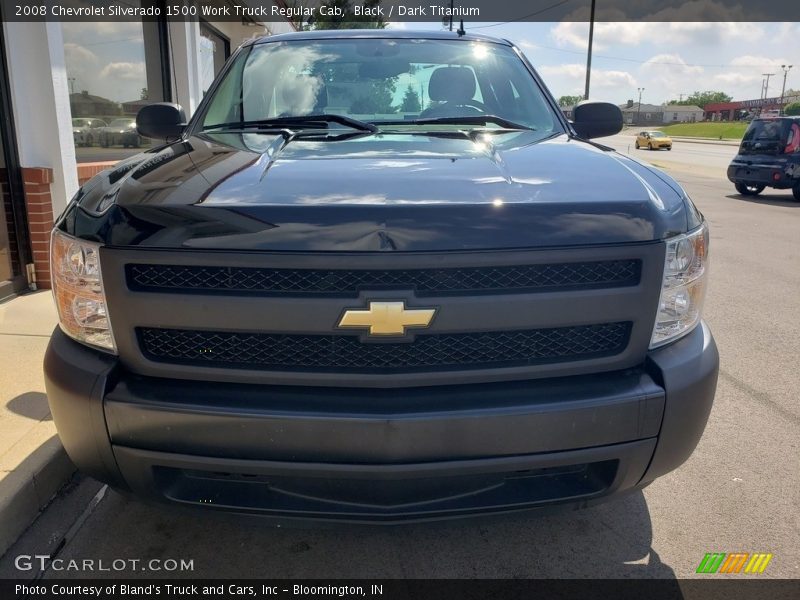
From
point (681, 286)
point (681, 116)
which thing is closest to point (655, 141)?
point (681, 286)

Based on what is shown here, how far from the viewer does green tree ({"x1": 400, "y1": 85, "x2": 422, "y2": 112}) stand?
123 inches

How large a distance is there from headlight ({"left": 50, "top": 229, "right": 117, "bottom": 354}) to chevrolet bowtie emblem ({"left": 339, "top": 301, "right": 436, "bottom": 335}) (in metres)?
0.71

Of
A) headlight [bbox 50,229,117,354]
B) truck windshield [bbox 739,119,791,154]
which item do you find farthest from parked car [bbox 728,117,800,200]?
headlight [bbox 50,229,117,354]

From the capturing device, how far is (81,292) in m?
1.97

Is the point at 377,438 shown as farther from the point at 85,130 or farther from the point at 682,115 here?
the point at 682,115

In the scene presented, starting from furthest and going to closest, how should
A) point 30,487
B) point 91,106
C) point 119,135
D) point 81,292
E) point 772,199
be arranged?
1. point 772,199
2. point 119,135
3. point 91,106
4. point 30,487
5. point 81,292

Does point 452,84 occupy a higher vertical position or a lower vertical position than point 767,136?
higher

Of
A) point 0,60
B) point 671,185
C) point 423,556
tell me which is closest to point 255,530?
point 423,556

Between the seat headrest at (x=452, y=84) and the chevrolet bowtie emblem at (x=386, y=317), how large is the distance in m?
1.72

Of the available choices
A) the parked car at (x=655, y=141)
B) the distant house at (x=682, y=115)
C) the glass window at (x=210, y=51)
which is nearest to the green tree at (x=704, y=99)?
the distant house at (x=682, y=115)

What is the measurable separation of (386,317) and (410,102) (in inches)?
66.8

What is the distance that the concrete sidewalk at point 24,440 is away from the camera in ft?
8.41

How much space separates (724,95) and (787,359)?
17779cm

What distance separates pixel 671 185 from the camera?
7.23ft
